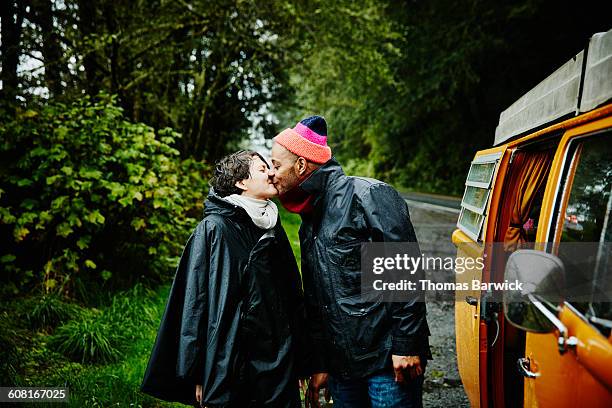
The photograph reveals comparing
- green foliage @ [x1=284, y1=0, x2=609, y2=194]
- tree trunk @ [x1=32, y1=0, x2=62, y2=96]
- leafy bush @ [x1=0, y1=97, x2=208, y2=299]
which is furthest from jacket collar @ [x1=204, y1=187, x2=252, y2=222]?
green foliage @ [x1=284, y1=0, x2=609, y2=194]

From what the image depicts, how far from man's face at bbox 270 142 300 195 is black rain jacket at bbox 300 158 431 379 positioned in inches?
3.2

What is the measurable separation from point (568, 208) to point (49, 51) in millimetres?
8032

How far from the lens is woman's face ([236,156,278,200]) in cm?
238

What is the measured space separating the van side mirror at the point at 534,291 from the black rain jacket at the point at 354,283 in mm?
514

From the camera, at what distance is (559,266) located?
5.12 ft

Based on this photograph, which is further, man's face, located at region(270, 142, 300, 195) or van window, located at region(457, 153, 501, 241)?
van window, located at region(457, 153, 501, 241)

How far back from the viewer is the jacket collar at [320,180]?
238 cm

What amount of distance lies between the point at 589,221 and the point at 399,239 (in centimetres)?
Result: 77

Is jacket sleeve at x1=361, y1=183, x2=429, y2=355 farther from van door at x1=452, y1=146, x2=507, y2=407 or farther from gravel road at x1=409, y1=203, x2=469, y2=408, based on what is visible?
gravel road at x1=409, y1=203, x2=469, y2=408

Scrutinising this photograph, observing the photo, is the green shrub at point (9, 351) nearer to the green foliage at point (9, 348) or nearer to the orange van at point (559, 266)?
the green foliage at point (9, 348)

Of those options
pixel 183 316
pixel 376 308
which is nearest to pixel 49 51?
pixel 183 316

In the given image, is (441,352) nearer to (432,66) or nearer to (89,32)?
(89,32)

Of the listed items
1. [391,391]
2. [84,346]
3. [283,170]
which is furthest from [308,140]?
[84,346]

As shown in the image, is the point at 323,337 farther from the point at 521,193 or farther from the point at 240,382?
the point at 521,193
